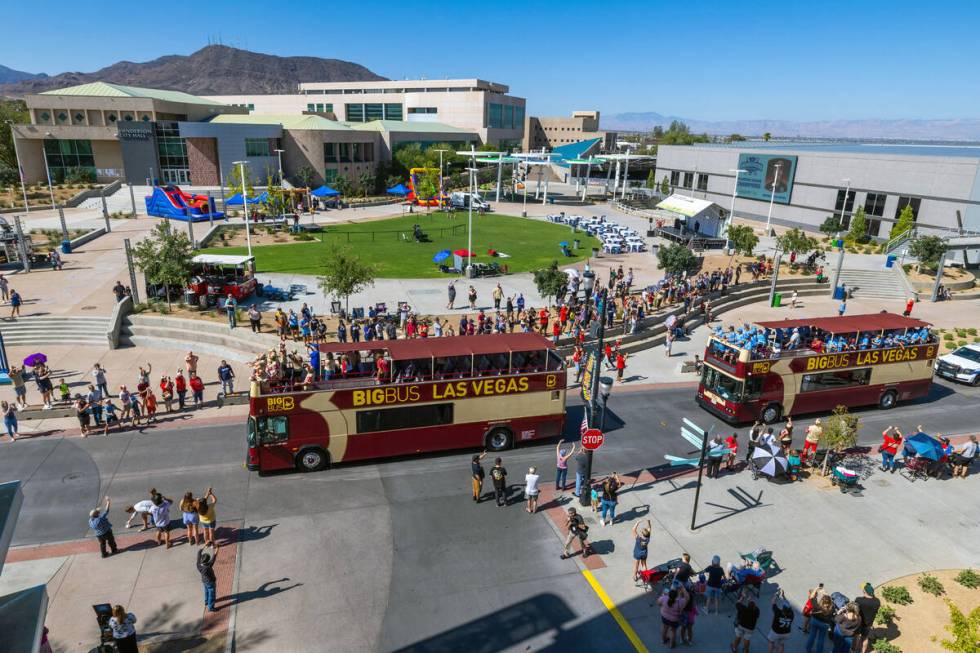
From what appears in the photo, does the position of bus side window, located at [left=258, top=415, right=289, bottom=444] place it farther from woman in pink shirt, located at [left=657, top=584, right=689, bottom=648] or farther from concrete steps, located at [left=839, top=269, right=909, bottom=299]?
concrete steps, located at [left=839, top=269, right=909, bottom=299]

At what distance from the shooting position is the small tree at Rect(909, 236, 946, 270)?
1572 inches

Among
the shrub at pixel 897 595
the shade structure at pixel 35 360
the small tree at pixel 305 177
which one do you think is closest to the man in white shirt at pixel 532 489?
the shrub at pixel 897 595

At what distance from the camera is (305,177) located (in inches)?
3027

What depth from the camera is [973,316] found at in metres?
34.7

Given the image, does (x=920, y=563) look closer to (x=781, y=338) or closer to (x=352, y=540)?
(x=781, y=338)

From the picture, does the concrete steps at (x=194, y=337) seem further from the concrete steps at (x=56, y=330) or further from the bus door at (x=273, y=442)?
the bus door at (x=273, y=442)

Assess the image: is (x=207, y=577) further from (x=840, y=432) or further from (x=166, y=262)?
(x=166, y=262)

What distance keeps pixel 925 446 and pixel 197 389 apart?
23648 millimetres

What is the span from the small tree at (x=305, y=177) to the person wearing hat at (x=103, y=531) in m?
68.1

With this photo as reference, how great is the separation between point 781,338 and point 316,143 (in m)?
71.3

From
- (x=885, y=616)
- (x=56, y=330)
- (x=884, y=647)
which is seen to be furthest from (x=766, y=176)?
(x=56, y=330)

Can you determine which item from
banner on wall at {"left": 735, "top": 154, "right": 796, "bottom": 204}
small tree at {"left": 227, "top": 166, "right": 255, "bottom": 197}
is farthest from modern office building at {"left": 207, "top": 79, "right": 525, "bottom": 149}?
banner on wall at {"left": 735, "top": 154, "right": 796, "bottom": 204}

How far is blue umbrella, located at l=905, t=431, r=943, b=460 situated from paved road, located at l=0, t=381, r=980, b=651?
2875mm

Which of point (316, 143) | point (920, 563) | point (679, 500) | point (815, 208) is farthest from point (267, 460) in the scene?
point (316, 143)
